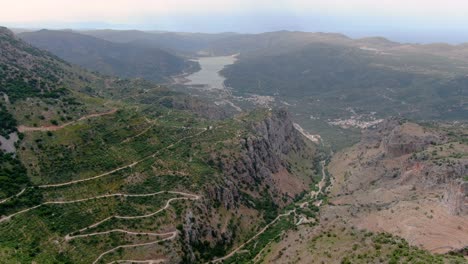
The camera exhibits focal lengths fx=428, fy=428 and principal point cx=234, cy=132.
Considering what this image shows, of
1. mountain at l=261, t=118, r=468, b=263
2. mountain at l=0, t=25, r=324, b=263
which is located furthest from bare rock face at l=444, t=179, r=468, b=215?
mountain at l=0, t=25, r=324, b=263

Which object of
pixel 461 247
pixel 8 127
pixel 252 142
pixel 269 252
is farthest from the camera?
pixel 252 142

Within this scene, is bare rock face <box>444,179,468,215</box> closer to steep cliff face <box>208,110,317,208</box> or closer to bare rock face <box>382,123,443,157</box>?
steep cliff face <box>208,110,317,208</box>

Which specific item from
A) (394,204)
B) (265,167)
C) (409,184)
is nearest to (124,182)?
(265,167)

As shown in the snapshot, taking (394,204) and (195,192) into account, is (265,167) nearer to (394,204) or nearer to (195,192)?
(195,192)

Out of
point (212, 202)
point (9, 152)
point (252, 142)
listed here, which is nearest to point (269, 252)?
point (212, 202)

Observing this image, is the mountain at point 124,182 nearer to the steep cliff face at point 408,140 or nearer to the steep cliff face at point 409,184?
the steep cliff face at point 409,184

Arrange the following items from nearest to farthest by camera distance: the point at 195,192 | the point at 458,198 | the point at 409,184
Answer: the point at 458,198
the point at 195,192
the point at 409,184

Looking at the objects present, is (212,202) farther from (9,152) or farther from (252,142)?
(9,152)

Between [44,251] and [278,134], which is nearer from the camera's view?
[44,251]
